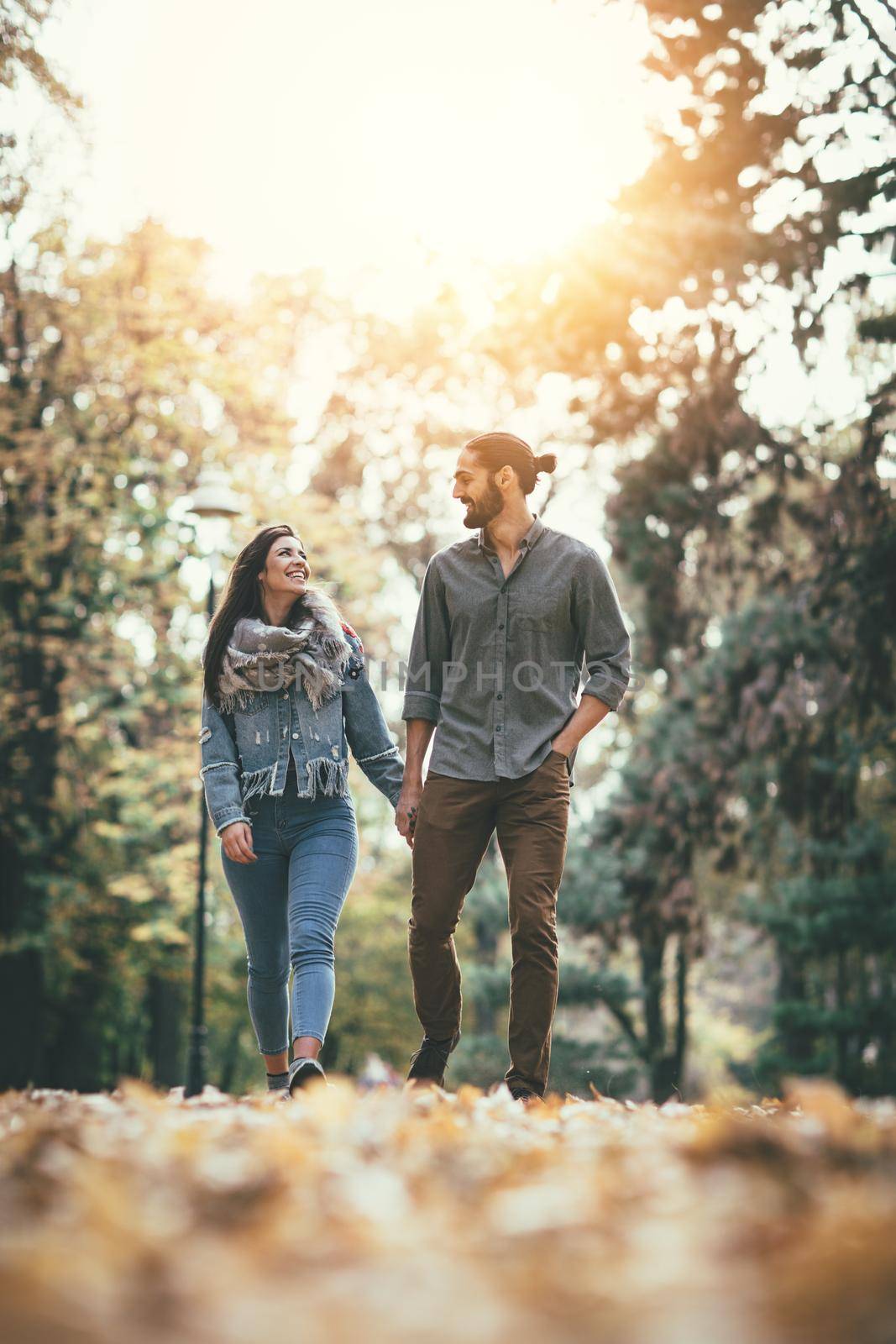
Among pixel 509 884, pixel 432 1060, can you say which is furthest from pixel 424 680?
pixel 432 1060

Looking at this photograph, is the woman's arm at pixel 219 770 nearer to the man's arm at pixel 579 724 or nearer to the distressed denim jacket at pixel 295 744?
the distressed denim jacket at pixel 295 744

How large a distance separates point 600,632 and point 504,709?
1.52ft

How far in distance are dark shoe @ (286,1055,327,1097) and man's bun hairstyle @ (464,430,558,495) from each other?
2.28 m

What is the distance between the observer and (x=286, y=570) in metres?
5.24

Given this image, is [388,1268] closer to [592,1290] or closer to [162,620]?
[592,1290]

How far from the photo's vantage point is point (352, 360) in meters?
23.4

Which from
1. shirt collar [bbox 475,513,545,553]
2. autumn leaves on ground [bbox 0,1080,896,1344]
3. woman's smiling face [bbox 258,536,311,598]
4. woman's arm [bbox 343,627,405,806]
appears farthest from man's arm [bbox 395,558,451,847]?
autumn leaves on ground [bbox 0,1080,896,1344]

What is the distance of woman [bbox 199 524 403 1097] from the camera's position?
4836mm

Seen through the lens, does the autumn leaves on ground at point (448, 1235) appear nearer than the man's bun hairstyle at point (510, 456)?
Yes

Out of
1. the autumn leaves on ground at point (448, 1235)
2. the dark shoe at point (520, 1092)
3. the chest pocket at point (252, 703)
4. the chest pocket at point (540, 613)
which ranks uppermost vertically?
the chest pocket at point (540, 613)

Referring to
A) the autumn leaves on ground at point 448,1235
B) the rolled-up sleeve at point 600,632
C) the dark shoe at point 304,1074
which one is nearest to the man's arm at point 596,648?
the rolled-up sleeve at point 600,632

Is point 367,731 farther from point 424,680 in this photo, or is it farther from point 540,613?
point 540,613

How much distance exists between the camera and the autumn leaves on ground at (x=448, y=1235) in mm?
1461

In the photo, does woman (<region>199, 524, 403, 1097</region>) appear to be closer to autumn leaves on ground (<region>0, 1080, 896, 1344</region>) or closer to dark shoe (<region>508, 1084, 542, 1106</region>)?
dark shoe (<region>508, 1084, 542, 1106</region>)
